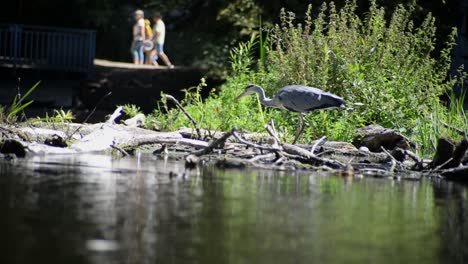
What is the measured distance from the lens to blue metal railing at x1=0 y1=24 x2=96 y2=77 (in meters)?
28.4

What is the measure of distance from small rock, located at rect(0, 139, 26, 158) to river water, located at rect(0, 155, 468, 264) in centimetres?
72

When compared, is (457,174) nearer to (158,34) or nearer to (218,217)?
(218,217)

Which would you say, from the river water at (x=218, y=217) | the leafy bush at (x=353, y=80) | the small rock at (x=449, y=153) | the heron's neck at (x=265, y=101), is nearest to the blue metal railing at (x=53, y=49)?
the leafy bush at (x=353, y=80)

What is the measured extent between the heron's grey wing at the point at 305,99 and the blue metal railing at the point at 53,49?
1398 cm

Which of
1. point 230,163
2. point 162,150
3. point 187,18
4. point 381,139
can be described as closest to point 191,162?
point 230,163

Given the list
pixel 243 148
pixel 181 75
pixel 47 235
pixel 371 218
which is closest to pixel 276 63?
pixel 243 148

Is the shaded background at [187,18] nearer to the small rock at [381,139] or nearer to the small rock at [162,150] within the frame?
the small rock at [381,139]

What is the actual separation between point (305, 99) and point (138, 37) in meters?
17.7

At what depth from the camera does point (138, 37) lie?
3281 cm

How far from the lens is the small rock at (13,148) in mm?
13320

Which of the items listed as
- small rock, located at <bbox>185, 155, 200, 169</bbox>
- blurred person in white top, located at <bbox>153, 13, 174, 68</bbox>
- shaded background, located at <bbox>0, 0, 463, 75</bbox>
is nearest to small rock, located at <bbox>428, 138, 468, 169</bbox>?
small rock, located at <bbox>185, 155, 200, 169</bbox>

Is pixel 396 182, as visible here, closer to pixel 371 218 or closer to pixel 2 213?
pixel 371 218

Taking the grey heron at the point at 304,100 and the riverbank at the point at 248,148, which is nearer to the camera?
the riverbank at the point at 248,148

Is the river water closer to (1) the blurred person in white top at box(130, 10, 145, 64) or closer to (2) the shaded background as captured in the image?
(2) the shaded background
